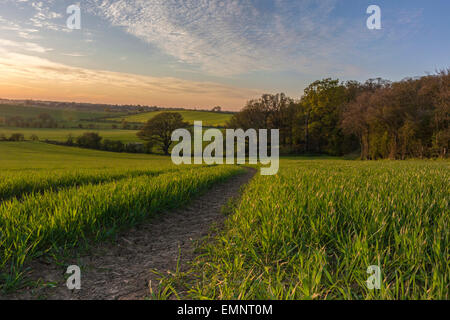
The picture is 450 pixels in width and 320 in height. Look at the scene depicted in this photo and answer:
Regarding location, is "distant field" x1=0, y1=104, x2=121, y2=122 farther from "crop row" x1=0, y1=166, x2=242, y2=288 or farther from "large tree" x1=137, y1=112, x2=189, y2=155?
"crop row" x1=0, y1=166, x2=242, y2=288

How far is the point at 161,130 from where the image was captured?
5881 cm

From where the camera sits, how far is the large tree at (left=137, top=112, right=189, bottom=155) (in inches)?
2296

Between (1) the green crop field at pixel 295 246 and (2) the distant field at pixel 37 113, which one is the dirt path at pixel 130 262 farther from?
(2) the distant field at pixel 37 113

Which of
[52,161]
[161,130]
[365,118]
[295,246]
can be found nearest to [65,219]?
[295,246]

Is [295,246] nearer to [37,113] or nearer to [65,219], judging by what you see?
[65,219]

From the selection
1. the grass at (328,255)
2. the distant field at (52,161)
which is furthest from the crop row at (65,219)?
the distant field at (52,161)

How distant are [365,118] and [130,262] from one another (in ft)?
144

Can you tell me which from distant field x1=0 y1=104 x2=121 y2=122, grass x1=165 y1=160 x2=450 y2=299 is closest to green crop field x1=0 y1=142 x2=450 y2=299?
grass x1=165 y1=160 x2=450 y2=299

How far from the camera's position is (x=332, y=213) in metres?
3.20

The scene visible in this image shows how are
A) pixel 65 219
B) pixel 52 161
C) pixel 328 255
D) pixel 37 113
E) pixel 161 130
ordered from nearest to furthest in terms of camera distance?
1. pixel 328 255
2. pixel 65 219
3. pixel 52 161
4. pixel 161 130
5. pixel 37 113

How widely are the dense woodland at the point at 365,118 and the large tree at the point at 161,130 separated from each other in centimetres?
1522

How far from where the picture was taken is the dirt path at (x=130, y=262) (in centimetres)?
263

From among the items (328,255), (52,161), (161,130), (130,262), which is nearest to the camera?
(328,255)
